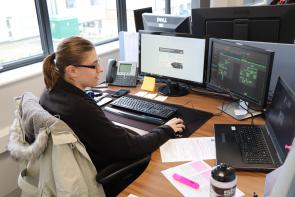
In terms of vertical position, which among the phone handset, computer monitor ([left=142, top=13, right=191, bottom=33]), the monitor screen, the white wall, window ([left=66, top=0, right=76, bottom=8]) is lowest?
the white wall

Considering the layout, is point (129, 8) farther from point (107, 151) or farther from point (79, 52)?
point (107, 151)

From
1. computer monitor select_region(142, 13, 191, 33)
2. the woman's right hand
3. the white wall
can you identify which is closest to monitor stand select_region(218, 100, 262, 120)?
the woman's right hand

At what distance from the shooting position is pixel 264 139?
146cm

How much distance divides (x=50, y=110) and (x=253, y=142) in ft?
3.09

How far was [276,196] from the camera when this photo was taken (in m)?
0.58

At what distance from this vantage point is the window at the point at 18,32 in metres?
2.48

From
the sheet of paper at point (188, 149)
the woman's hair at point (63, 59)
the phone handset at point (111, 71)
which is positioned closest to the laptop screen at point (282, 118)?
the sheet of paper at point (188, 149)

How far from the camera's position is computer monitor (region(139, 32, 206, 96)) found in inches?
78.2

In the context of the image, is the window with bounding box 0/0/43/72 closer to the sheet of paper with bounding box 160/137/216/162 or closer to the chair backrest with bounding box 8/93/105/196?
the chair backrest with bounding box 8/93/105/196

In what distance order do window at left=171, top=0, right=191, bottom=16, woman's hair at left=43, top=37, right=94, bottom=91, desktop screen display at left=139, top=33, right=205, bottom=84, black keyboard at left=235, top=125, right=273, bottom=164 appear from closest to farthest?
black keyboard at left=235, top=125, right=273, bottom=164
woman's hair at left=43, top=37, right=94, bottom=91
desktop screen display at left=139, top=33, right=205, bottom=84
window at left=171, top=0, right=191, bottom=16

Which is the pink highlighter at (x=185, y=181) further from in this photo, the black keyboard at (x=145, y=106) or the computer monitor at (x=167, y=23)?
the computer monitor at (x=167, y=23)

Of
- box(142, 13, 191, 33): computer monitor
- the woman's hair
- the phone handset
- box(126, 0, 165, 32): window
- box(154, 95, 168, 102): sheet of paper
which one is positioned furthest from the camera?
box(126, 0, 165, 32): window

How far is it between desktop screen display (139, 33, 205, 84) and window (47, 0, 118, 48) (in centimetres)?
98

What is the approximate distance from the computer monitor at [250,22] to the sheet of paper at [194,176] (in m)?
0.94
